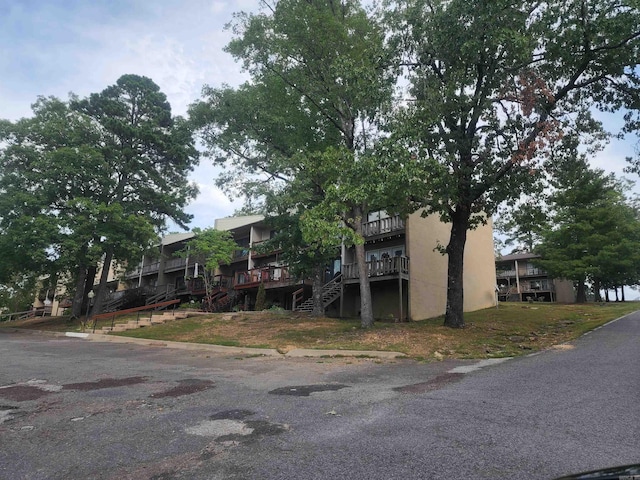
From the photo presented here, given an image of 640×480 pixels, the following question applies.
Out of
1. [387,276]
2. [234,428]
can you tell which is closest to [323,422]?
[234,428]

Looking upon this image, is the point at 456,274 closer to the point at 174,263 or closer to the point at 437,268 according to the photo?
the point at 437,268

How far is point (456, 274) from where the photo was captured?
1634 centimetres

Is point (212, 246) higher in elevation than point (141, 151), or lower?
lower

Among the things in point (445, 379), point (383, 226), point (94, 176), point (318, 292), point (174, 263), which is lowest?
point (445, 379)

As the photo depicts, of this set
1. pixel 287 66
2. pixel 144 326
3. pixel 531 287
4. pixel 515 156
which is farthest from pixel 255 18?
pixel 531 287

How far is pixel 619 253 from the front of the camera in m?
28.2

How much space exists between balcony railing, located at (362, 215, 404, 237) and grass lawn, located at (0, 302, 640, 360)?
6.53 m

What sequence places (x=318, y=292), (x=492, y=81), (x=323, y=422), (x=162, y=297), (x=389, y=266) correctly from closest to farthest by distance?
(x=323, y=422)
(x=492, y=81)
(x=318, y=292)
(x=389, y=266)
(x=162, y=297)

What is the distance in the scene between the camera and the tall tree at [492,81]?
12.5 metres

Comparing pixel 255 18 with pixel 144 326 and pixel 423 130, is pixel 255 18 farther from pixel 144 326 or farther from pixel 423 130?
pixel 144 326

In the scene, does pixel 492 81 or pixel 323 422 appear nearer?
pixel 323 422

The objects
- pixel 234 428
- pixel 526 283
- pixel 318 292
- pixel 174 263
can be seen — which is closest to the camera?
pixel 234 428

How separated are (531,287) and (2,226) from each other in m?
47.4

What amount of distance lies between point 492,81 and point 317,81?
6.82m
